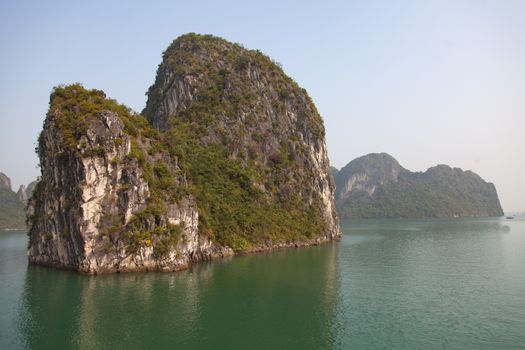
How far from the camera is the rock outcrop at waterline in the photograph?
47188 mm

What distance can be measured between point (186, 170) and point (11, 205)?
14774 centimetres

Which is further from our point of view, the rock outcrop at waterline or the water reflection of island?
the rock outcrop at waterline

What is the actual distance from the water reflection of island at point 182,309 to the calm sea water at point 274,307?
0.09 m

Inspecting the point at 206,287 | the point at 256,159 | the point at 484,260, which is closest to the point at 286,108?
the point at 256,159

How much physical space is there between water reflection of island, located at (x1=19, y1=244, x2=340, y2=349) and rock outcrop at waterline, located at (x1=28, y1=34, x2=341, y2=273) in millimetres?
4422

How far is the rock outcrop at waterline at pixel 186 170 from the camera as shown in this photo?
47.2m

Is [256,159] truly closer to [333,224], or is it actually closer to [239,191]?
[239,191]

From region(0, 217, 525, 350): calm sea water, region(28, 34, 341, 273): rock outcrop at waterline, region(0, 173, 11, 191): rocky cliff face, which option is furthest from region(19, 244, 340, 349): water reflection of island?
region(0, 173, 11, 191): rocky cliff face

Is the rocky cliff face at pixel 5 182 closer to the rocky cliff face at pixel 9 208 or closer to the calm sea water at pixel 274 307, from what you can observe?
the rocky cliff face at pixel 9 208

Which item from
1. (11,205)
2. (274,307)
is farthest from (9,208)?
(274,307)

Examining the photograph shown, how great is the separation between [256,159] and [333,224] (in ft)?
76.2

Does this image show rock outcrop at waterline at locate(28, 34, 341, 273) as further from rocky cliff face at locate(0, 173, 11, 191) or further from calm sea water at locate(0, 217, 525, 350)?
rocky cliff face at locate(0, 173, 11, 191)

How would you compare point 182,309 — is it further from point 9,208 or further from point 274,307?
point 9,208

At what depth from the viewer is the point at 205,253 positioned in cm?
5806
